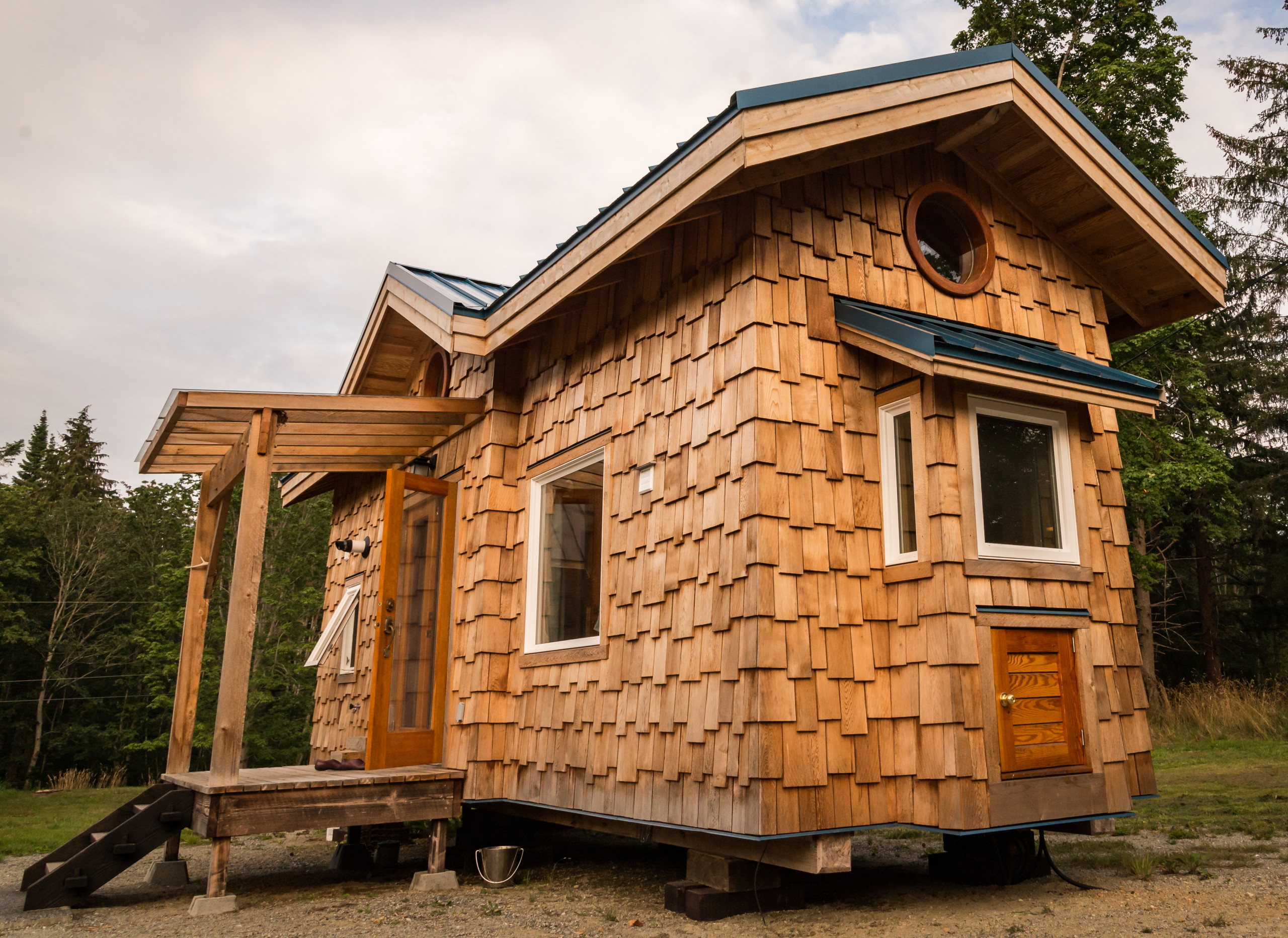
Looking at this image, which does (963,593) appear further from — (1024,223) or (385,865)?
(385,865)

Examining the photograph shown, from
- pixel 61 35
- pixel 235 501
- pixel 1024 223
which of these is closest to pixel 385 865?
pixel 1024 223

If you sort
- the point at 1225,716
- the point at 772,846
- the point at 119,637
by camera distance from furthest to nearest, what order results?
the point at 119,637, the point at 1225,716, the point at 772,846

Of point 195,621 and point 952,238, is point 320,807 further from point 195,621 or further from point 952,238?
point 952,238

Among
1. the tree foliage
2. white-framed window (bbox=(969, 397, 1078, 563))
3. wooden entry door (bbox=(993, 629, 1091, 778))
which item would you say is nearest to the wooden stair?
wooden entry door (bbox=(993, 629, 1091, 778))

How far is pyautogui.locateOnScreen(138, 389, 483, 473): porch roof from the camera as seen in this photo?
5.96m

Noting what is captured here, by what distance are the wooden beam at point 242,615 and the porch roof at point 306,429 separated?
0.60ft

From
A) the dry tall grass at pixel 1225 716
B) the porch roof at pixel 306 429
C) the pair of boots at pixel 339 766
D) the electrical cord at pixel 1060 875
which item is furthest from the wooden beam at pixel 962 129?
the dry tall grass at pixel 1225 716

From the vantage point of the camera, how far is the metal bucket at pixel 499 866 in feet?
19.5

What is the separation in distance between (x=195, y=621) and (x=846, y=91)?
5801mm

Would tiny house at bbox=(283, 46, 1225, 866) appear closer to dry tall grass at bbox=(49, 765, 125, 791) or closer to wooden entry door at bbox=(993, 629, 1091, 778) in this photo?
wooden entry door at bbox=(993, 629, 1091, 778)

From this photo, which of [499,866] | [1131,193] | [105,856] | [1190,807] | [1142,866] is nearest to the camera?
[1142,866]

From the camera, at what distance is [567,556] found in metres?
6.33

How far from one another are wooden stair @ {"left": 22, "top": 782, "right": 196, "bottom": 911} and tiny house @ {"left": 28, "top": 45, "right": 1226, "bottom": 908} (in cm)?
5

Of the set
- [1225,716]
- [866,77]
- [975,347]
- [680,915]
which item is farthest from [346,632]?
[1225,716]
